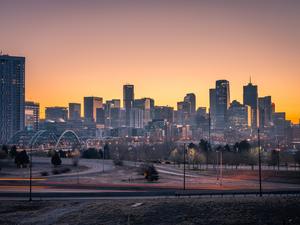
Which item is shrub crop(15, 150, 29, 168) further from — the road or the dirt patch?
the dirt patch

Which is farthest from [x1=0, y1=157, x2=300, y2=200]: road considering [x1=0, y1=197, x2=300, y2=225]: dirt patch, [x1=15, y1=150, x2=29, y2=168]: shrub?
[x1=15, y1=150, x2=29, y2=168]: shrub

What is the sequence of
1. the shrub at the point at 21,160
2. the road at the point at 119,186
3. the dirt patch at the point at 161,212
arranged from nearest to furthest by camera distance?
1. the dirt patch at the point at 161,212
2. the road at the point at 119,186
3. the shrub at the point at 21,160

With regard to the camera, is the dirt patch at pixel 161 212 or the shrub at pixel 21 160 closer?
the dirt patch at pixel 161 212

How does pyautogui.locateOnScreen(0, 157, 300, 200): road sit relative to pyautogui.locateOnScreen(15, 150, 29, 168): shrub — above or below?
below

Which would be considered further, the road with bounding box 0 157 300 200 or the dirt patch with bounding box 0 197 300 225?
the road with bounding box 0 157 300 200

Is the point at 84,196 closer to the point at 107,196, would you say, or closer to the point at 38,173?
the point at 107,196

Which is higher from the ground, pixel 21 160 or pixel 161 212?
pixel 21 160

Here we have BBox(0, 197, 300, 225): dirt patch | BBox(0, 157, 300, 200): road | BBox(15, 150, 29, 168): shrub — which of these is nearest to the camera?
BBox(0, 197, 300, 225): dirt patch

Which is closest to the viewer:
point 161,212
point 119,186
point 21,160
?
point 161,212

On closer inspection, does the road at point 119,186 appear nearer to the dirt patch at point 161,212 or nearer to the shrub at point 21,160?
the dirt patch at point 161,212

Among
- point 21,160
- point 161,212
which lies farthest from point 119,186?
point 21,160

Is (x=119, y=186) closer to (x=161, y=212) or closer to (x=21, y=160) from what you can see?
(x=161, y=212)

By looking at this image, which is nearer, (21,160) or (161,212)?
(161,212)

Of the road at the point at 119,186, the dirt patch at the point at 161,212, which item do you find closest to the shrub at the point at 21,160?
the road at the point at 119,186
